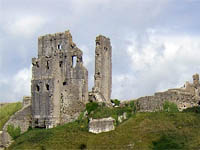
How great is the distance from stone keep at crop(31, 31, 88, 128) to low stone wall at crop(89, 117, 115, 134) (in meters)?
8.41

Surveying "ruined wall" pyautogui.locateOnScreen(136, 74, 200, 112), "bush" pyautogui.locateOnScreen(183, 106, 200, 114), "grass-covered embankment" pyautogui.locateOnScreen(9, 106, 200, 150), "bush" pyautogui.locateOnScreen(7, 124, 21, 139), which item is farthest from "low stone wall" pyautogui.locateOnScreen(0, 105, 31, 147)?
"bush" pyautogui.locateOnScreen(183, 106, 200, 114)

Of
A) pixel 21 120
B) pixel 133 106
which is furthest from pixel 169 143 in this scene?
pixel 21 120

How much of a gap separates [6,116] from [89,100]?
1344 cm

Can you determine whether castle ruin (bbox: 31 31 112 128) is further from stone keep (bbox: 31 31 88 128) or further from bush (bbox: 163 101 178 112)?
bush (bbox: 163 101 178 112)

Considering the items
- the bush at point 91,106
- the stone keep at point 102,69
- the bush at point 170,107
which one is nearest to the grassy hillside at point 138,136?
the bush at point 170,107

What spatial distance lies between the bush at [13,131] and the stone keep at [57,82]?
6.81 feet

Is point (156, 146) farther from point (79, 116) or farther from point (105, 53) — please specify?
point (105, 53)

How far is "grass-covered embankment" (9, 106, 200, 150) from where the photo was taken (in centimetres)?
4166

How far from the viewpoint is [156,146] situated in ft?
136

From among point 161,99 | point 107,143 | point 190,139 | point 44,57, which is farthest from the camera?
point 44,57

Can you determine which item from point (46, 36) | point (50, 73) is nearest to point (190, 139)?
point (50, 73)

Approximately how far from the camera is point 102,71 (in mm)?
61750

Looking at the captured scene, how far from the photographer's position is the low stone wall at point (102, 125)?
49125 mm

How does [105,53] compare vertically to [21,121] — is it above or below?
above
